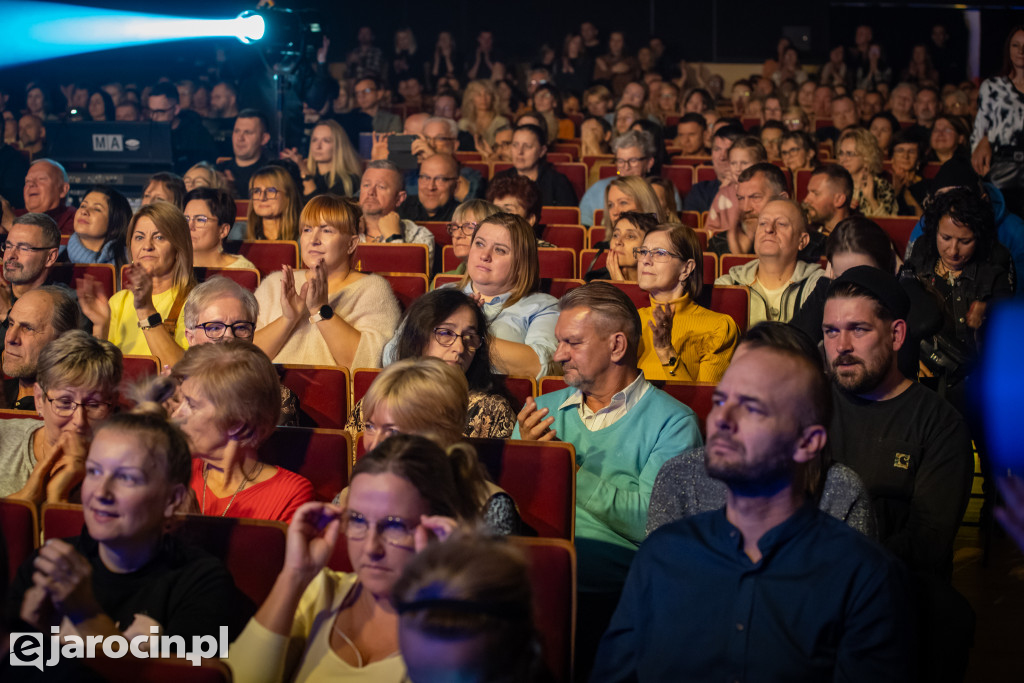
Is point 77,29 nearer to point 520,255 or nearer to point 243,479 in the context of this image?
point 520,255

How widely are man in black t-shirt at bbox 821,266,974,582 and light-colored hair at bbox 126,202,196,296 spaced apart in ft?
7.66

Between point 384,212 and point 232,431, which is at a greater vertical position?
point 384,212

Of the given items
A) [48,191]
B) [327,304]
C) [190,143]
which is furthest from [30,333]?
[190,143]

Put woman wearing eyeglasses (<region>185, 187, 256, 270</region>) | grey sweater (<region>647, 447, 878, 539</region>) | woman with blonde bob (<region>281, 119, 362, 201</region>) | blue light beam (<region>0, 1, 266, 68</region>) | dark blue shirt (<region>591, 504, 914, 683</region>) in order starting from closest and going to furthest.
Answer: dark blue shirt (<region>591, 504, 914, 683</region>)
grey sweater (<region>647, 447, 878, 539</region>)
woman wearing eyeglasses (<region>185, 187, 256, 270</region>)
woman with blonde bob (<region>281, 119, 362, 201</region>)
blue light beam (<region>0, 1, 266, 68</region>)

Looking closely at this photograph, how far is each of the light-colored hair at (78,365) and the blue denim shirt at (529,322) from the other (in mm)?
881

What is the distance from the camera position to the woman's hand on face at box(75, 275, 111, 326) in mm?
3543

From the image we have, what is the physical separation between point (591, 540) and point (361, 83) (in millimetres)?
7192

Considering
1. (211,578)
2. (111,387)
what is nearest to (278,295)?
(111,387)

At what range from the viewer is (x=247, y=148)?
6.24 m

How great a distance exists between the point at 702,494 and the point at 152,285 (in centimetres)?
235

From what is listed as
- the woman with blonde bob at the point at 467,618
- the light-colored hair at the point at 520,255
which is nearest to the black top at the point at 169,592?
the woman with blonde bob at the point at 467,618

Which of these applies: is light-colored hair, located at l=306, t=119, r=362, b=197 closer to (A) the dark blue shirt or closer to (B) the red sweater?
(B) the red sweater

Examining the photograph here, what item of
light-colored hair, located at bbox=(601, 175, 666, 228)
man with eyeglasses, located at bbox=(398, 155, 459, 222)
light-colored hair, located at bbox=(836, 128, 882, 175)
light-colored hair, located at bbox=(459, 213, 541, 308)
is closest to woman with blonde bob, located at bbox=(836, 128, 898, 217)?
light-colored hair, located at bbox=(836, 128, 882, 175)

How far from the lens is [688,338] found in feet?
11.0
